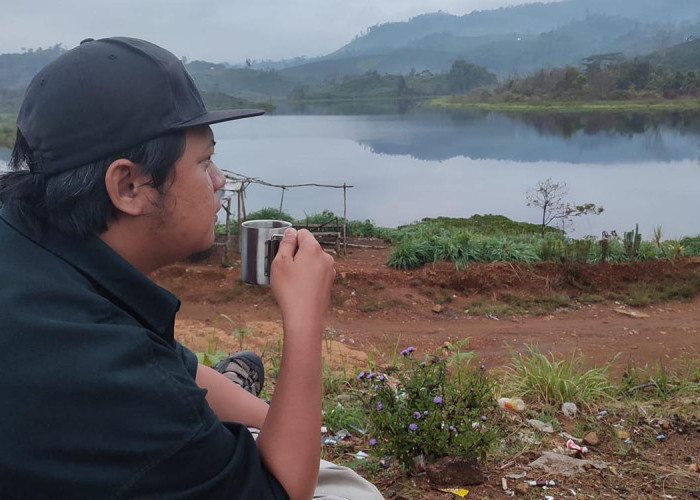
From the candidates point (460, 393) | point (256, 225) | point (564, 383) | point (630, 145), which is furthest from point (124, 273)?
point (630, 145)

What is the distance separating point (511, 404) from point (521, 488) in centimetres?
92

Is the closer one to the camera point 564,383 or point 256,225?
point 256,225

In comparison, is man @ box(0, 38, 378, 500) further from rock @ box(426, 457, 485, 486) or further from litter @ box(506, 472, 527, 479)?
litter @ box(506, 472, 527, 479)

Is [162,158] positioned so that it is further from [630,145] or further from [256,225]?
[630,145]

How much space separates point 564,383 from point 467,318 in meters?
5.64

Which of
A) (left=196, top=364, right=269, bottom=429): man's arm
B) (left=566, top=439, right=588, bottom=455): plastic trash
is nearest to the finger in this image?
(left=196, top=364, right=269, bottom=429): man's arm

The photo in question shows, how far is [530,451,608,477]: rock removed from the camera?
2.46m

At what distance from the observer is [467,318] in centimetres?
903

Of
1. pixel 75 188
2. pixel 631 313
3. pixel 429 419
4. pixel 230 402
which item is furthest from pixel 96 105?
pixel 631 313

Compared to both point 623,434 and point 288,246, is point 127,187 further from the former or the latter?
point 623,434

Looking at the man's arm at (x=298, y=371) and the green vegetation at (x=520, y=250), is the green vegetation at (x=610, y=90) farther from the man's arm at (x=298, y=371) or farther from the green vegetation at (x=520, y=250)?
the man's arm at (x=298, y=371)

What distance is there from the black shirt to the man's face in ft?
0.53

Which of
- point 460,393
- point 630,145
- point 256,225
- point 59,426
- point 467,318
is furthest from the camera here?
point 630,145

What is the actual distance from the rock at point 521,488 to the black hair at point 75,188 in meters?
1.76
